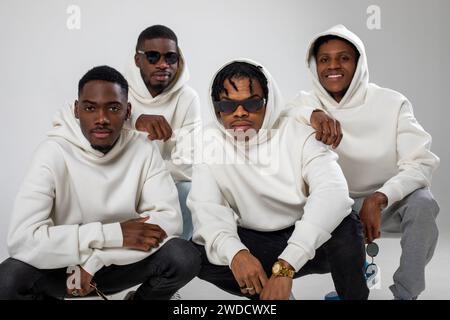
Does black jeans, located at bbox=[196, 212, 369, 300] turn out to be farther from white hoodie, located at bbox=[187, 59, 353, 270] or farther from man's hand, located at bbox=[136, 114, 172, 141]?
man's hand, located at bbox=[136, 114, 172, 141]

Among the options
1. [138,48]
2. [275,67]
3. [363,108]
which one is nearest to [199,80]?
[275,67]

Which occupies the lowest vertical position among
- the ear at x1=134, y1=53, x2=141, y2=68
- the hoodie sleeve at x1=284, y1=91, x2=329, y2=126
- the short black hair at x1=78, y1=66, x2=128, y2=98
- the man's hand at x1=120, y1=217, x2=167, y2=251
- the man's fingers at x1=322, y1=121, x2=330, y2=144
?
the man's hand at x1=120, y1=217, x2=167, y2=251

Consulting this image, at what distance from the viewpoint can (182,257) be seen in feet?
11.2

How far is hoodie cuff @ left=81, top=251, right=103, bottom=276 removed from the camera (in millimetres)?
3309

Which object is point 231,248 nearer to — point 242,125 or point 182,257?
point 182,257

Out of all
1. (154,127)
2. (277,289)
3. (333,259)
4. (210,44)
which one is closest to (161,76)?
(154,127)

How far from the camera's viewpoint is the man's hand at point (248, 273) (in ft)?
10.4

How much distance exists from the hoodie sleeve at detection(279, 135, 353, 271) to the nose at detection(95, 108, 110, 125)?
94 centimetres

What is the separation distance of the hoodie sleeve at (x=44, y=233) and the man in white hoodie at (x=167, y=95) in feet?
3.48

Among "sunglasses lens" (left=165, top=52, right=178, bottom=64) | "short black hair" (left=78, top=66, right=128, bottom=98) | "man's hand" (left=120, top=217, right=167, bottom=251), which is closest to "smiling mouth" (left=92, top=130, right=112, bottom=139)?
"short black hair" (left=78, top=66, right=128, bottom=98)

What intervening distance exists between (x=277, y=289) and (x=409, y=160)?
128cm

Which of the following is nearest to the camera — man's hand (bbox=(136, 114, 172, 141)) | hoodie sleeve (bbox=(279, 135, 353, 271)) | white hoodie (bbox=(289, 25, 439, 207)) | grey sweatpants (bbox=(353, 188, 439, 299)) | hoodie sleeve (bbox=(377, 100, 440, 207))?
hoodie sleeve (bbox=(279, 135, 353, 271))
